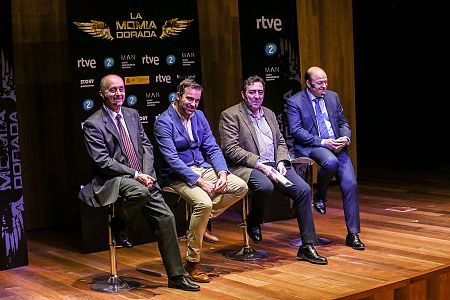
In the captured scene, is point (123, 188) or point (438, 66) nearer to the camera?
point (123, 188)

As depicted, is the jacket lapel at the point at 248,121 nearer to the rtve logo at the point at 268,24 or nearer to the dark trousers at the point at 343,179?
the dark trousers at the point at 343,179

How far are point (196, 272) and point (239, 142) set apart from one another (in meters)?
1.11

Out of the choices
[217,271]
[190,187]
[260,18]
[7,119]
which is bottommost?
[217,271]

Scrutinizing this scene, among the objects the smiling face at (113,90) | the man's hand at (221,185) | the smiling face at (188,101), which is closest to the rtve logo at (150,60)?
the smiling face at (188,101)

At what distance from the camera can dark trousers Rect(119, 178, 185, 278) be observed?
532 centimetres

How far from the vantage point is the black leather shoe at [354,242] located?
20.9ft

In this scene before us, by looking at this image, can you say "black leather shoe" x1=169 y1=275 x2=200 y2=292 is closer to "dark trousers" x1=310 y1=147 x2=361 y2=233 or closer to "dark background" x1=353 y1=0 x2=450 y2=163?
"dark trousers" x1=310 y1=147 x2=361 y2=233

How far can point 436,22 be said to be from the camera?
10906 millimetres

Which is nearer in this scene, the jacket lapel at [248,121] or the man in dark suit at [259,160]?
the man in dark suit at [259,160]

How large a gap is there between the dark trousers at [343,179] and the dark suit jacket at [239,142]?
0.27 m

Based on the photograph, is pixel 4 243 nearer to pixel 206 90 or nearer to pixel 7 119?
pixel 7 119

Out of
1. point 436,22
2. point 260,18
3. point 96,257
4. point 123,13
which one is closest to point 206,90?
point 260,18

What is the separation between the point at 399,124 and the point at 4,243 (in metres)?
6.95

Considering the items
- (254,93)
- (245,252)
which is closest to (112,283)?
(245,252)
